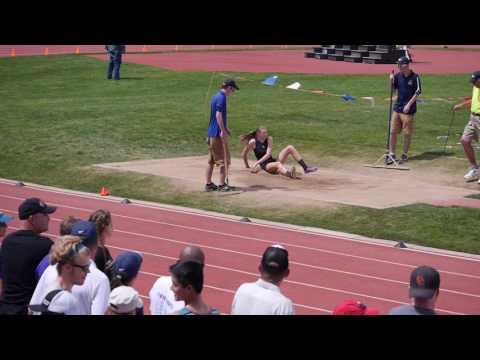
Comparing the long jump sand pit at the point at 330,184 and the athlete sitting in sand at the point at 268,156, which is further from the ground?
the athlete sitting in sand at the point at 268,156

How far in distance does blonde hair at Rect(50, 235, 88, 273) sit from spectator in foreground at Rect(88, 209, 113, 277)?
1.17 m

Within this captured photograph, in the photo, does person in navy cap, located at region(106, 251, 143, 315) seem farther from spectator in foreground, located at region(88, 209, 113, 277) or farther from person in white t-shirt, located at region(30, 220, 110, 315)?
spectator in foreground, located at region(88, 209, 113, 277)

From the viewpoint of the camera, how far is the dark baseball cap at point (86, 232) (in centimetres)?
720

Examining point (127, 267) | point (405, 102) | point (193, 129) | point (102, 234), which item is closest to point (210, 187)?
point (405, 102)

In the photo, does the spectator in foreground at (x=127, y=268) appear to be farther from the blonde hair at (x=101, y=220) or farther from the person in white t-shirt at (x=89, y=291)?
the blonde hair at (x=101, y=220)

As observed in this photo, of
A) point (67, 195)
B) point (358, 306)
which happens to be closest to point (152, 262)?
point (67, 195)

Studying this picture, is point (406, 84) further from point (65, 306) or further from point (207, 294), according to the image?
point (65, 306)

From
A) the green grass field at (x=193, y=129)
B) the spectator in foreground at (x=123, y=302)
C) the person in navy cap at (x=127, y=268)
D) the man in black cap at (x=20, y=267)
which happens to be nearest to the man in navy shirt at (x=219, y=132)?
the green grass field at (x=193, y=129)

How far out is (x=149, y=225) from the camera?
14.4m

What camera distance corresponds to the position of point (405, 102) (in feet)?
61.2

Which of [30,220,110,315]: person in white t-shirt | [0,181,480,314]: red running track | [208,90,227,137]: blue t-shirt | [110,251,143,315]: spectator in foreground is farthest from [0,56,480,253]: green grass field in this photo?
[30,220,110,315]: person in white t-shirt

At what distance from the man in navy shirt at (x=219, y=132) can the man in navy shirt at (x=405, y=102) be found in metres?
3.95
